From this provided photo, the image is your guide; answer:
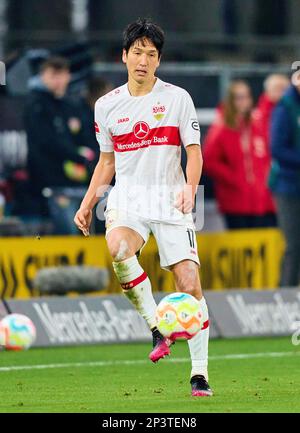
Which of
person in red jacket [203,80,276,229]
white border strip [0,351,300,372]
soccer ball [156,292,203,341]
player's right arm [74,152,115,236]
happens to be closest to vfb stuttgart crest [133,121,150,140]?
player's right arm [74,152,115,236]

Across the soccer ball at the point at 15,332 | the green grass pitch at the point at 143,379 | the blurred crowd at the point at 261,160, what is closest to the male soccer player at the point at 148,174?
the green grass pitch at the point at 143,379

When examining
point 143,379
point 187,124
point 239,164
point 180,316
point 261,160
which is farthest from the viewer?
point 261,160

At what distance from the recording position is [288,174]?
53.8 feet

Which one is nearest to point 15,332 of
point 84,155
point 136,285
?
point 136,285

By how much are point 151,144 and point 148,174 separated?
8.4 inches

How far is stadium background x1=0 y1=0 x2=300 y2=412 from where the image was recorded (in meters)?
15.3

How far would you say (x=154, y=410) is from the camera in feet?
30.0

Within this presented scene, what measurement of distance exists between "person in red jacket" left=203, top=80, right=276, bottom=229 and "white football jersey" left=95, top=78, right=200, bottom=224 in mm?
6632

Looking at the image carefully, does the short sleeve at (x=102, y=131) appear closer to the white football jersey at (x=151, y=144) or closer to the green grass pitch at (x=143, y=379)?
the white football jersey at (x=151, y=144)

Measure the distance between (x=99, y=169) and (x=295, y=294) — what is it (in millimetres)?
5618

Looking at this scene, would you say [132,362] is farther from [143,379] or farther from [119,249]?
[119,249]

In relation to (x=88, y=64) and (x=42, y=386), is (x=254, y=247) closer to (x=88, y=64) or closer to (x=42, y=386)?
(x=88, y=64)

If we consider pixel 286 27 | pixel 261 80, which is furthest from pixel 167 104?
pixel 286 27

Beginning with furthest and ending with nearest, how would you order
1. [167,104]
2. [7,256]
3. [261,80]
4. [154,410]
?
[261,80]
[7,256]
[167,104]
[154,410]
